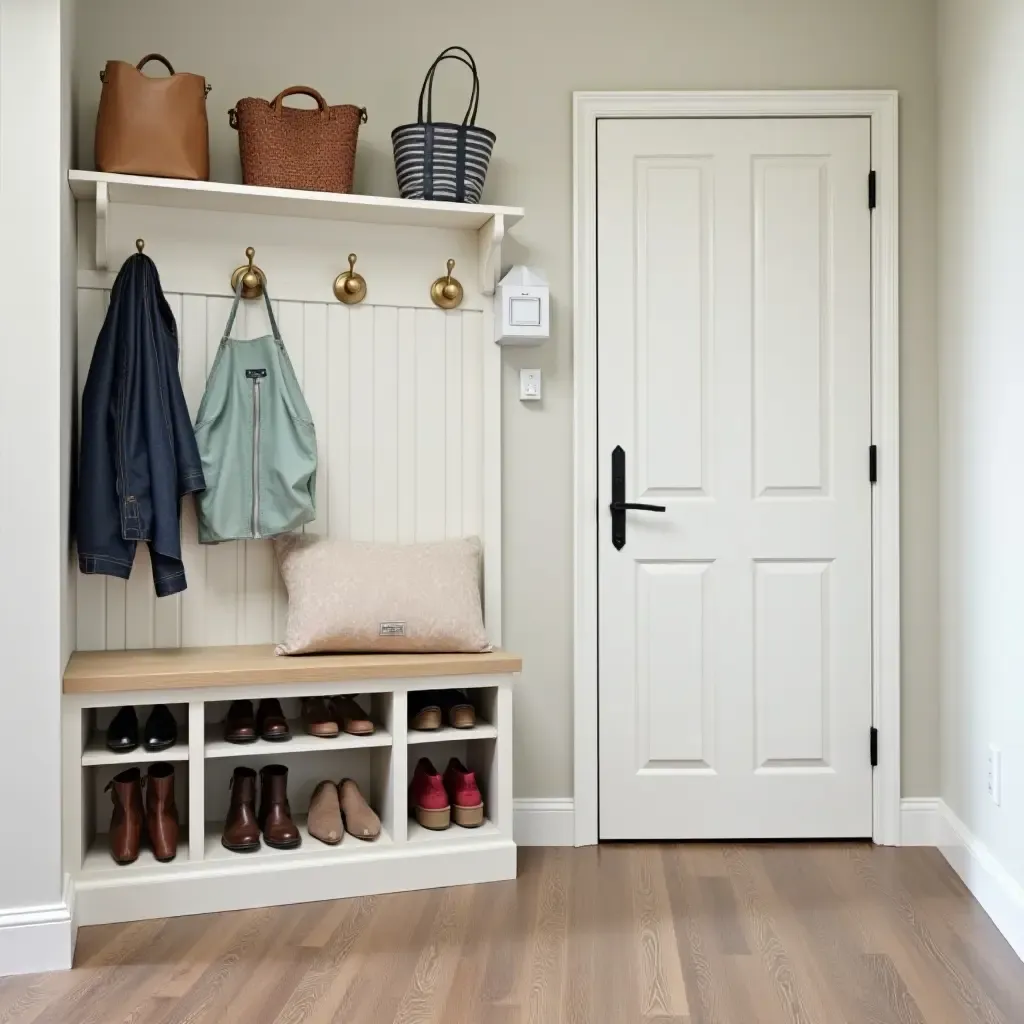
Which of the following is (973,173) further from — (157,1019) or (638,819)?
(157,1019)

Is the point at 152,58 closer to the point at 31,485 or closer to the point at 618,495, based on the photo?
the point at 31,485

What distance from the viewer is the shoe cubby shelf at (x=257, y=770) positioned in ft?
8.41

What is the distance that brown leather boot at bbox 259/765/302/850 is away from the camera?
2.72 m

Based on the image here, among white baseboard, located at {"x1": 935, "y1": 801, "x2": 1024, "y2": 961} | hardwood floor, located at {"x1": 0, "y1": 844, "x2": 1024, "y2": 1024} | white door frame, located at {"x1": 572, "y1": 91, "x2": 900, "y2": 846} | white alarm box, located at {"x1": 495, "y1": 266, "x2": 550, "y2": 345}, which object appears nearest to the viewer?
hardwood floor, located at {"x1": 0, "y1": 844, "x2": 1024, "y2": 1024}

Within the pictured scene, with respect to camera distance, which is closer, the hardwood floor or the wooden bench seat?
the hardwood floor

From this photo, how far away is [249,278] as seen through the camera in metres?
2.92

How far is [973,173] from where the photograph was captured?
9.26 feet

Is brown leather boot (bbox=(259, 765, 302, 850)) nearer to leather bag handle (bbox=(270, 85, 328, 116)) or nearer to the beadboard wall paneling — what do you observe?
the beadboard wall paneling

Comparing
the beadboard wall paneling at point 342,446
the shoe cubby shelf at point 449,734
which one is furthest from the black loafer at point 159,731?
the shoe cubby shelf at point 449,734

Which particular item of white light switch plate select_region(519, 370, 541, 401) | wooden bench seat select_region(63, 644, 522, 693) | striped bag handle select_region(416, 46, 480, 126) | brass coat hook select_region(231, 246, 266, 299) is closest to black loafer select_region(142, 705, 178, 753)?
wooden bench seat select_region(63, 644, 522, 693)

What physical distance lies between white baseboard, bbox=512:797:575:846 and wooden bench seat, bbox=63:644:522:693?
0.54m

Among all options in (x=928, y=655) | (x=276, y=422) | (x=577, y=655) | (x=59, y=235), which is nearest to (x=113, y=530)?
(x=276, y=422)

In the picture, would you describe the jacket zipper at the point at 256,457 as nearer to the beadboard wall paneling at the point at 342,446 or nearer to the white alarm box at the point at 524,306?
the beadboard wall paneling at the point at 342,446

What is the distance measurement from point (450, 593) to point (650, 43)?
1648 mm
